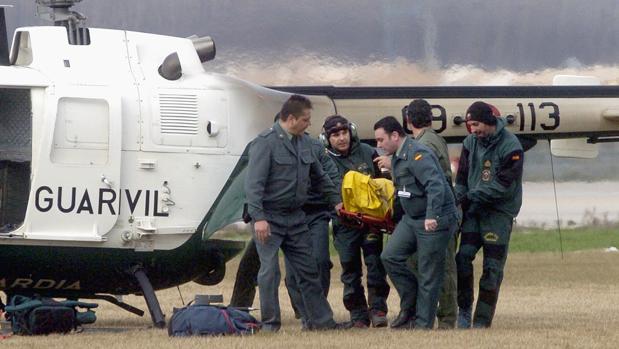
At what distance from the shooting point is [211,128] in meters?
11.9

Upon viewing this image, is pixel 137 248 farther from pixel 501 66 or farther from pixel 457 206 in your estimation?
pixel 501 66

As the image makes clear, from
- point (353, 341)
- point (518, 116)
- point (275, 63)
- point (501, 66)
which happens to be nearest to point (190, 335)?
point (353, 341)

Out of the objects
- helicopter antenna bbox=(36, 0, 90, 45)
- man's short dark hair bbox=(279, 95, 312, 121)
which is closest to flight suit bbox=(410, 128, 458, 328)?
man's short dark hair bbox=(279, 95, 312, 121)

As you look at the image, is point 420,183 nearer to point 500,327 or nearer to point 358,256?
point 358,256

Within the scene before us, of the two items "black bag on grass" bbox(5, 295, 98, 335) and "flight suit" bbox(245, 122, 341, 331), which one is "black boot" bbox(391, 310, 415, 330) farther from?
"black bag on grass" bbox(5, 295, 98, 335)

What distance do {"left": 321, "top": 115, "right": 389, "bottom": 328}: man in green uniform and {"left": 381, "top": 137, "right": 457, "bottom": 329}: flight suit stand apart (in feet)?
1.77

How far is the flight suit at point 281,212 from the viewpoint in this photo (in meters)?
10.5

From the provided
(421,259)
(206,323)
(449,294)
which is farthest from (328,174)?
(206,323)

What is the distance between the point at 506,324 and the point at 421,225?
157cm

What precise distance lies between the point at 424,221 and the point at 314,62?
834 cm

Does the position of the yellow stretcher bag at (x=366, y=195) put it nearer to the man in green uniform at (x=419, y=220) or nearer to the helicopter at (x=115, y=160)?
the man in green uniform at (x=419, y=220)

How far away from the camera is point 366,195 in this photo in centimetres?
1093

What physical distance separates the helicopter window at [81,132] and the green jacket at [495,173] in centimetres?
280

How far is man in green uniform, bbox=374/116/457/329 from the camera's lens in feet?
34.9
